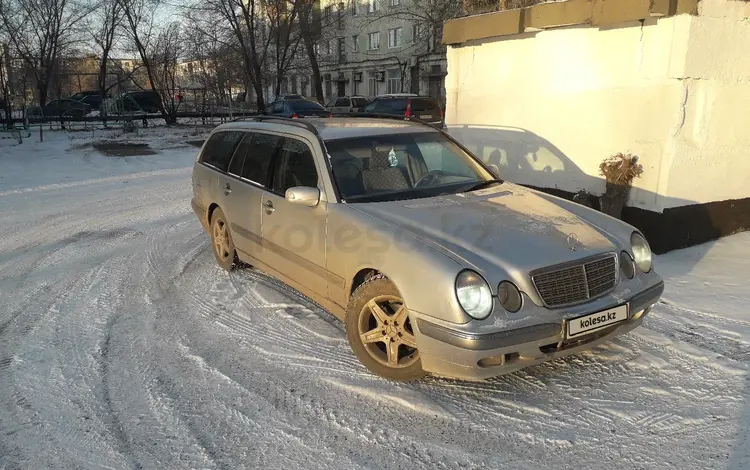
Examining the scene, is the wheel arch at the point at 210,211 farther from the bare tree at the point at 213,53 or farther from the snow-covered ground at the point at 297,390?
the bare tree at the point at 213,53

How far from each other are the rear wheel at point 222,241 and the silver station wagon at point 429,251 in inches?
21.0

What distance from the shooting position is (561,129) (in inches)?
304

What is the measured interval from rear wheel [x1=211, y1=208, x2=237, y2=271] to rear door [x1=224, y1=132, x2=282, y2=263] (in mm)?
187

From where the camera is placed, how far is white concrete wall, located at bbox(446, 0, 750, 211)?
6266 millimetres

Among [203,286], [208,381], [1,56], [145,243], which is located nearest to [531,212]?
[208,381]

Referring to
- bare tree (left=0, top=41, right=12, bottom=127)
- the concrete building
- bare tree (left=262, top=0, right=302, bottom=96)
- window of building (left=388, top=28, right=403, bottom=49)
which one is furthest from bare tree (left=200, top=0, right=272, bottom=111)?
the concrete building

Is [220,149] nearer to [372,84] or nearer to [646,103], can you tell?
[646,103]

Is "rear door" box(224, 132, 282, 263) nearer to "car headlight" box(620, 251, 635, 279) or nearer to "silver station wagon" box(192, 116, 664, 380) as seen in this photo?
"silver station wagon" box(192, 116, 664, 380)

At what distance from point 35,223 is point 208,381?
600 cm

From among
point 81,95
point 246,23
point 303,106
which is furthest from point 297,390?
point 81,95

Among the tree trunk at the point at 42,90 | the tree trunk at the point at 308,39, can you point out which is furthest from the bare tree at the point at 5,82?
the tree trunk at the point at 308,39

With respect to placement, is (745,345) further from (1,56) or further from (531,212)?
(1,56)

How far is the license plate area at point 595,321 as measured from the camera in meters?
3.30

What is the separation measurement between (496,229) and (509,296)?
1.83ft
